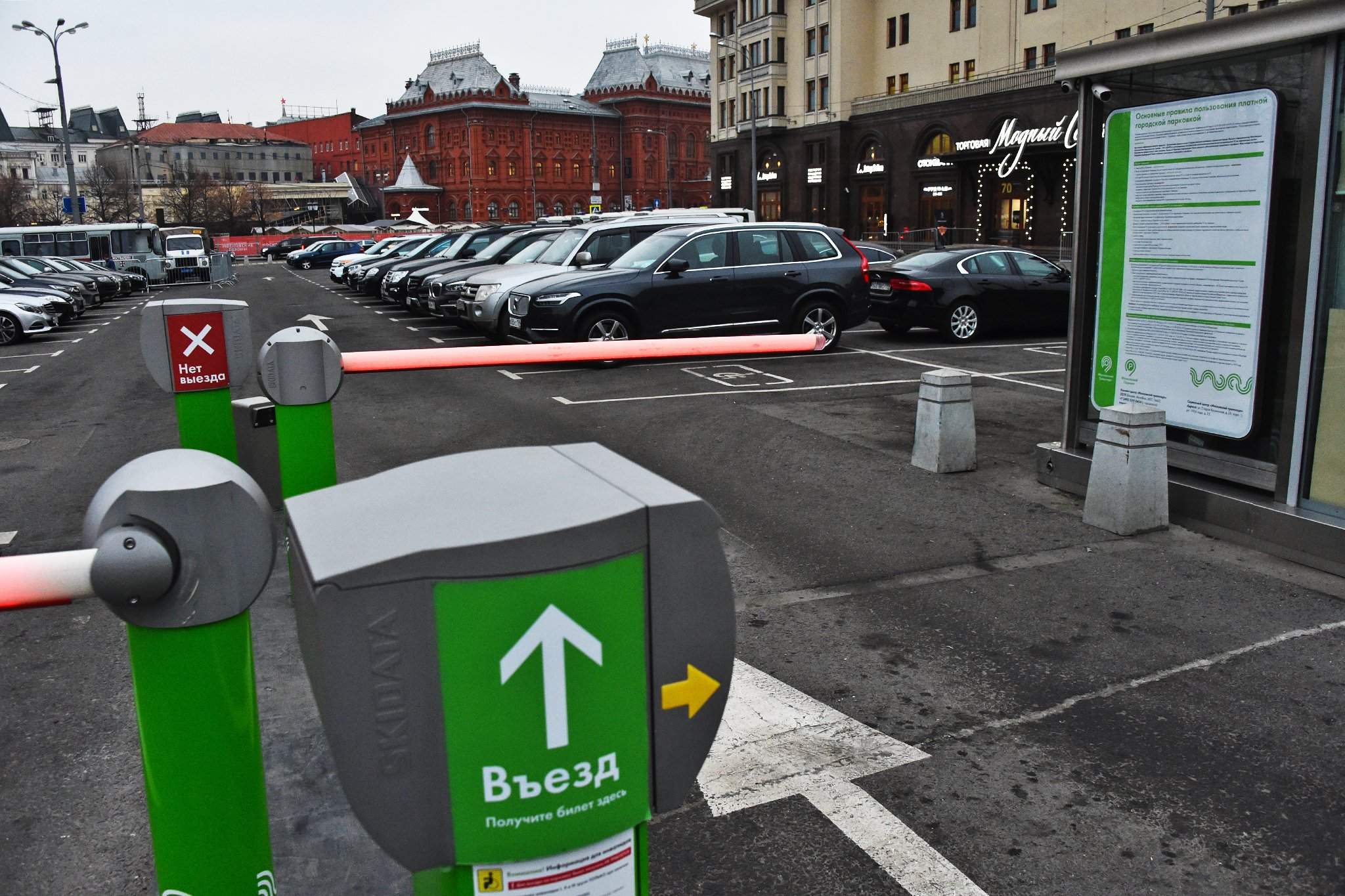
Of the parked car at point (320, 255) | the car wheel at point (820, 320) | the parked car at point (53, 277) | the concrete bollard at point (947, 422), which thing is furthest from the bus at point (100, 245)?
the concrete bollard at point (947, 422)

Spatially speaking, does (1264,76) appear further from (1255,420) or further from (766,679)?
(766,679)

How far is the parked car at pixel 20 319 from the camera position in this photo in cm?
2148

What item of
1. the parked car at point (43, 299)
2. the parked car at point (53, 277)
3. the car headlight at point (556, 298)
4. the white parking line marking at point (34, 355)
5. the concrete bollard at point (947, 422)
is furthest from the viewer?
the parked car at point (53, 277)

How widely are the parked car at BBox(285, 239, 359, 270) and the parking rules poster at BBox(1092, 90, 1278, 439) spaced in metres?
52.9

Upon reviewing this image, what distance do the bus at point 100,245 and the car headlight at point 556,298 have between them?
103 ft

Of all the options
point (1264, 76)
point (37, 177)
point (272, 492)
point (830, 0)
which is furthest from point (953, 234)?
point (37, 177)

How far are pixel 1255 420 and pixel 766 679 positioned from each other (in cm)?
402

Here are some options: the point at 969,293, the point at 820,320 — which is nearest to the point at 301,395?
the point at 820,320

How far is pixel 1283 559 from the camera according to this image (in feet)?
22.1

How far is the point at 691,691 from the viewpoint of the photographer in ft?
5.29

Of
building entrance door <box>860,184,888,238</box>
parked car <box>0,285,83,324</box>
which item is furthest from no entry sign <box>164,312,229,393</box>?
building entrance door <box>860,184,888,238</box>

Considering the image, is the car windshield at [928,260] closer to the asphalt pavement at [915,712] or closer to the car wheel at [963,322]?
the car wheel at [963,322]

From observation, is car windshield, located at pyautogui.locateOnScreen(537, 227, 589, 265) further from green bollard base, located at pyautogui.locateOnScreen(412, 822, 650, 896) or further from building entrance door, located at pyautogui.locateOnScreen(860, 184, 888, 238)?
building entrance door, located at pyautogui.locateOnScreen(860, 184, 888, 238)

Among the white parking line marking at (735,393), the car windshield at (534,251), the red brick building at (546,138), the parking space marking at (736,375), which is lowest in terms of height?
the white parking line marking at (735,393)
